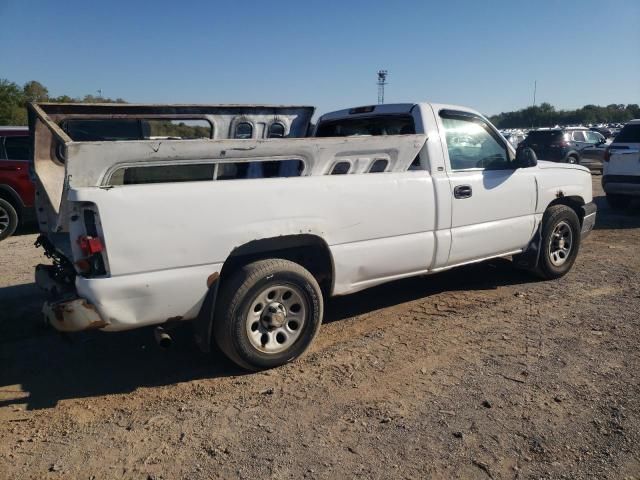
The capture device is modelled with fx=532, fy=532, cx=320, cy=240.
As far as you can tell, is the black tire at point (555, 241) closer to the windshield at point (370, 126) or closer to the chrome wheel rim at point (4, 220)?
the windshield at point (370, 126)

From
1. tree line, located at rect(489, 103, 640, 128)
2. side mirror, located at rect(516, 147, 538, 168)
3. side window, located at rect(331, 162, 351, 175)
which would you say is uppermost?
tree line, located at rect(489, 103, 640, 128)

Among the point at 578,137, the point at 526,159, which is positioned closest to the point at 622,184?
the point at 526,159

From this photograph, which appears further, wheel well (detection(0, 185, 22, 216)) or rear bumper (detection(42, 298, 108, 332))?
wheel well (detection(0, 185, 22, 216))

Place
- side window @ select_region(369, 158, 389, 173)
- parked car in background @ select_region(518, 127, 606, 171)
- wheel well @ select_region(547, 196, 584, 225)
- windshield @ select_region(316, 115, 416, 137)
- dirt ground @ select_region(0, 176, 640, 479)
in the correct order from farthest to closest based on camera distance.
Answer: parked car in background @ select_region(518, 127, 606, 171) < wheel well @ select_region(547, 196, 584, 225) < windshield @ select_region(316, 115, 416, 137) < side window @ select_region(369, 158, 389, 173) < dirt ground @ select_region(0, 176, 640, 479)

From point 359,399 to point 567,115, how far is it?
329 ft

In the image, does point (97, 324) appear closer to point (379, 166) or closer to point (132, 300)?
point (132, 300)

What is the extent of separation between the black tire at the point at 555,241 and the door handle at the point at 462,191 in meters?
1.35

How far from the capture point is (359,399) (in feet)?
11.5

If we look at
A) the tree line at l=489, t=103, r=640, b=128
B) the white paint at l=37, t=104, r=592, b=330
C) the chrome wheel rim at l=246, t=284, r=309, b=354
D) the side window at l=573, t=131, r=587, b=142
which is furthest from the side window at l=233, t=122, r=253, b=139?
the tree line at l=489, t=103, r=640, b=128

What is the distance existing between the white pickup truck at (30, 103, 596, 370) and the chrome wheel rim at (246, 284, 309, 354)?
1 cm

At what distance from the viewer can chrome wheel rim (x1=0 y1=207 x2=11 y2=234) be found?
8977mm

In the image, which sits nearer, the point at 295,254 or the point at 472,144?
the point at 295,254

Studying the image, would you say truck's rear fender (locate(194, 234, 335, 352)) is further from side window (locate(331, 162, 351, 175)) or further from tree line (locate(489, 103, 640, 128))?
tree line (locate(489, 103, 640, 128))

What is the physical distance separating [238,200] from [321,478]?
182 cm
